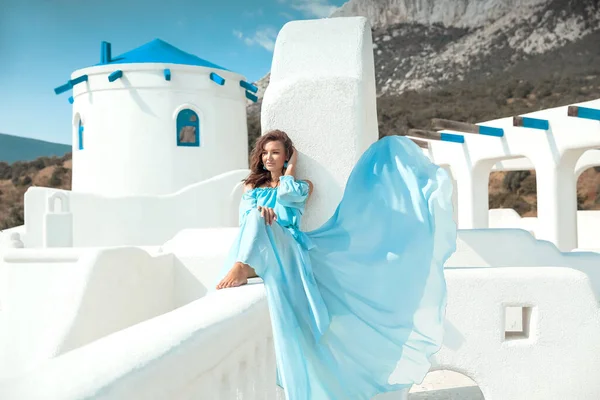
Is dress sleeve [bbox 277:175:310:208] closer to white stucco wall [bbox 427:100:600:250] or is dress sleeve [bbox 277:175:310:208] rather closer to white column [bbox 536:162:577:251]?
white stucco wall [bbox 427:100:600:250]

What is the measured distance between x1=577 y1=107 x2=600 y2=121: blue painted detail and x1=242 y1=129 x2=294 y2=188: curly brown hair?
220 inches

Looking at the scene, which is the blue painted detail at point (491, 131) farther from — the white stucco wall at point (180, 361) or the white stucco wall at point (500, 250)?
the white stucco wall at point (180, 361)

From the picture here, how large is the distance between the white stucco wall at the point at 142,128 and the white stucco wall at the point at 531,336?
969cm

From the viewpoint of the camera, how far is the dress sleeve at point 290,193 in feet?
11.9

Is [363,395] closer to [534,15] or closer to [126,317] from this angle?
[126,317]

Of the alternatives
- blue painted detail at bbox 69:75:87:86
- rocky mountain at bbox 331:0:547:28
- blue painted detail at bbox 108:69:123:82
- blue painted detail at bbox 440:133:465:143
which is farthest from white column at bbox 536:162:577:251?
rocky mountain at bbox 331:0:547:28

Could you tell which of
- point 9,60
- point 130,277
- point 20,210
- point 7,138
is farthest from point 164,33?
point 130,277

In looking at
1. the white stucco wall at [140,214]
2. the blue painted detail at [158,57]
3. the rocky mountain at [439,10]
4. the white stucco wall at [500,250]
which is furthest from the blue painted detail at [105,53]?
the rocky mountain at [439,10]

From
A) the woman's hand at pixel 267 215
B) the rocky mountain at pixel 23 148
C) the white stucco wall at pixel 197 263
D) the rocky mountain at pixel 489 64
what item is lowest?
the white stucco wall at pixel 197 263

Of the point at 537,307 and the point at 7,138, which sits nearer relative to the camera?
the point at 537,307

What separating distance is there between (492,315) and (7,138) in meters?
56.0

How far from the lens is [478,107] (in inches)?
1470

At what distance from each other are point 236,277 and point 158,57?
484 inches

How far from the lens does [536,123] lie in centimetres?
893
